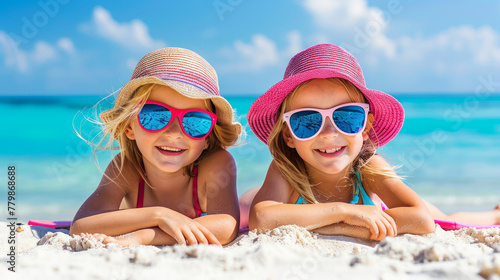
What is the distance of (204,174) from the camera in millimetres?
3289

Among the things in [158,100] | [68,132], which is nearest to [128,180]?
[158,100]

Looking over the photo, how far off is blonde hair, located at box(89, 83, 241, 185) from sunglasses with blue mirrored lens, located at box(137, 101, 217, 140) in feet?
0.24

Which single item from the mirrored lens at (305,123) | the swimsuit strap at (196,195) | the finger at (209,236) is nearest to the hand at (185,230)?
the finger at (209,236)

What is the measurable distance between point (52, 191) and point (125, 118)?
4.29 metres

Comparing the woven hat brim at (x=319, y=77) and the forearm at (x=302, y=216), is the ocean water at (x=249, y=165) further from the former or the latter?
the forearm at (x=302, y=216)

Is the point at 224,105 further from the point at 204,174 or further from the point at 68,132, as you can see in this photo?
Result: the point at 68,132

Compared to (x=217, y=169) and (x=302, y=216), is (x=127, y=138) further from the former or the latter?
(x=302, y=216)

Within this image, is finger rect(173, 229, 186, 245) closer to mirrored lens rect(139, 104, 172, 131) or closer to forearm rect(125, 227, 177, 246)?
forearm rect(125, 227, 177, 246)

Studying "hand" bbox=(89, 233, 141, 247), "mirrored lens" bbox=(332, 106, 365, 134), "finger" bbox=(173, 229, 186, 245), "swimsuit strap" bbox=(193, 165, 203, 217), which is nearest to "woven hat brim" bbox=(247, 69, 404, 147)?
"mirrored lens" bbox=(332, 106, 365, 134)

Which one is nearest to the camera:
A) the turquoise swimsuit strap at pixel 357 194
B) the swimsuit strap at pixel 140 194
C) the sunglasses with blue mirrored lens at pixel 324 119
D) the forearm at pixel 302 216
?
the forearm at pixel 302 216

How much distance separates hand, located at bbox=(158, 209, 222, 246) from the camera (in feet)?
8.26

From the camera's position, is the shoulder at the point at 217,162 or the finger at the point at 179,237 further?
the shoulder at the point at 217,162

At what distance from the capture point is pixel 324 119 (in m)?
3.01

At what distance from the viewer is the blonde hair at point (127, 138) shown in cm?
306
